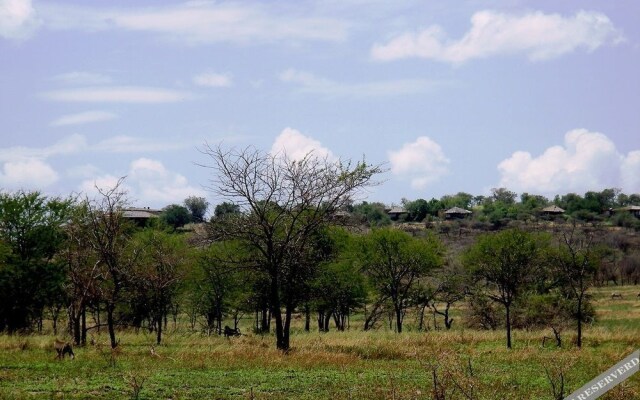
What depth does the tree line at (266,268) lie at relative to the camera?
28203 millimetres

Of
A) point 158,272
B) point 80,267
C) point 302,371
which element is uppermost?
point 80,267

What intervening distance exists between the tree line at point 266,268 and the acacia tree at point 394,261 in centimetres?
11

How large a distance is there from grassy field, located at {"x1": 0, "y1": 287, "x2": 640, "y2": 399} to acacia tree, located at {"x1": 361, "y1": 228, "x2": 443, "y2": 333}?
27.0 metres

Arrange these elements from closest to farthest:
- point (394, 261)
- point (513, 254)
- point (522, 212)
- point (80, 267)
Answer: point (80, 267), point (513, 254), point (394, 261), point (522, 212)

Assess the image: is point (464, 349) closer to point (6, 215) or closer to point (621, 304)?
point (6, 215)

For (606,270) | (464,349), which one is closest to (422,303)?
(464,349)

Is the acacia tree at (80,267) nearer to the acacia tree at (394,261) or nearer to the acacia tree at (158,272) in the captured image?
the acacia tree at (158,272)

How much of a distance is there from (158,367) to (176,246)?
1438 inches

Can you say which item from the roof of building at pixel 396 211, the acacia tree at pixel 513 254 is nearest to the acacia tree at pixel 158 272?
the acacia tree at pixel 513 254

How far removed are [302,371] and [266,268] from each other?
27.2ft

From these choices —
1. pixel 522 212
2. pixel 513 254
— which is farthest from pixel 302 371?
pixel 522 212

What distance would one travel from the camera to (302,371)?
67.6ft

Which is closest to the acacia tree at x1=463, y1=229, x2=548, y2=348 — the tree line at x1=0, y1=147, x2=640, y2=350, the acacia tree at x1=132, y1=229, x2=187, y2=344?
the tree line at x1=0, y1=147, x2=640, y2=350

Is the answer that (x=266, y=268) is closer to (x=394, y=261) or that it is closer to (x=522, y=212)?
(x=394, y=261)
